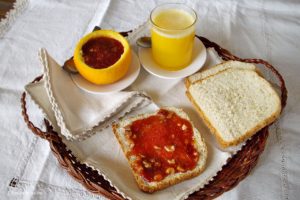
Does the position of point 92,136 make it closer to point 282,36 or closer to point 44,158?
point 44,158

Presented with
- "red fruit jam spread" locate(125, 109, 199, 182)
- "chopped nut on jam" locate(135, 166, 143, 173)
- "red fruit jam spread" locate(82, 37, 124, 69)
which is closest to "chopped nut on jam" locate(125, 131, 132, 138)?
"red fruit jam spread" locate(125, 109, 199, 182)

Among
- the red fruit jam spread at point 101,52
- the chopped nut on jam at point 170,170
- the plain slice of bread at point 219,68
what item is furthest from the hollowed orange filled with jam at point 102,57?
the chopped nut on jam at point 170,170

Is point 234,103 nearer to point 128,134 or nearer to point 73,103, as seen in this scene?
point 128,134

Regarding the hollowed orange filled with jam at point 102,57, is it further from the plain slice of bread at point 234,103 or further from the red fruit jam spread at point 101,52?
the plain slice of bread at point 234,103

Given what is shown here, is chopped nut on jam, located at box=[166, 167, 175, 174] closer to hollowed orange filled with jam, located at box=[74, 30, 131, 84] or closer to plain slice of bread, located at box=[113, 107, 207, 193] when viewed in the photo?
plain slice of bread, located at box=[113, 107, 207, 193]

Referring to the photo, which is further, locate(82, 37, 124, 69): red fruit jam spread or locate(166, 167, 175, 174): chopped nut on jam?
locate(82, 37, 124, 69): red fruit jam spread

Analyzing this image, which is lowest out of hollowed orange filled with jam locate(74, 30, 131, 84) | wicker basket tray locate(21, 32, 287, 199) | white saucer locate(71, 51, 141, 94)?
wicker basket tray locate(21, 32, 287, 199)
